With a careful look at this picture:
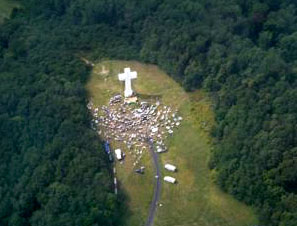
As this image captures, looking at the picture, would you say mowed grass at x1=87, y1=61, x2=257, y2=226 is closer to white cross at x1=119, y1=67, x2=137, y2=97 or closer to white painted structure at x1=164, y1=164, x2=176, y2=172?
white painted structure at x1=164, y1=164, x2=176, y2=172

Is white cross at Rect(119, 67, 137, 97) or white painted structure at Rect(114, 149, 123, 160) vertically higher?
white cross at Rect(119, 67, 137, 97)

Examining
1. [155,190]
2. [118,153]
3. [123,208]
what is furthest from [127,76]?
[123,208]

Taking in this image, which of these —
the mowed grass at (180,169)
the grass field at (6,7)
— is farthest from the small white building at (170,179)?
the grass field at (6,7)

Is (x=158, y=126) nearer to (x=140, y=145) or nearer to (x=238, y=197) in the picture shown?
(x=140, y=145)

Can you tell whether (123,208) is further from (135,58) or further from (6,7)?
(6,7)

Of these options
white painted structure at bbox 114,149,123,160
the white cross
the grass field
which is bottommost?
white painted structure at bbox 114,149,123,160

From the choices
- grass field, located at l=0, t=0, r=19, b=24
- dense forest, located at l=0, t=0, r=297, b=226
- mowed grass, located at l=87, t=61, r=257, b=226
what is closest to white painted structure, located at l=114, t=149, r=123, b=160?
mowed grass, located at l=87, t=61, r=257, b=226

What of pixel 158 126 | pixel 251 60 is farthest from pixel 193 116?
pixel 251 60
